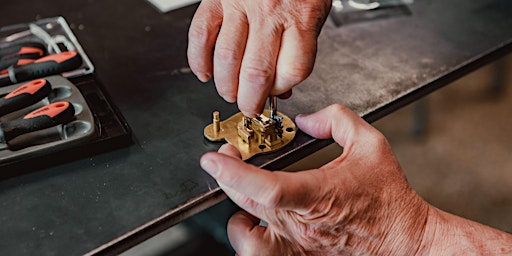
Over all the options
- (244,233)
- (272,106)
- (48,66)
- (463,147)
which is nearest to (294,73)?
(272,106)

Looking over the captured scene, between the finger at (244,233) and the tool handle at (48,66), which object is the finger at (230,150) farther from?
the tool handle at (48,66)

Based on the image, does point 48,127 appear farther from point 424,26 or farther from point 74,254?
point 424,26

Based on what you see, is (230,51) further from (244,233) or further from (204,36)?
(244,233)

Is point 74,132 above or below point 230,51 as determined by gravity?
below

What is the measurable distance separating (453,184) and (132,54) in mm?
1211

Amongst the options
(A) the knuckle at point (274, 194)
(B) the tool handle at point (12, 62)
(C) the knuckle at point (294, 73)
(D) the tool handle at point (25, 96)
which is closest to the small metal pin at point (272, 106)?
(C) the knuckle at point (294, 73)

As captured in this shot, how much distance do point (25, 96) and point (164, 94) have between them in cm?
23

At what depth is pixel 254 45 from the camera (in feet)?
2.29

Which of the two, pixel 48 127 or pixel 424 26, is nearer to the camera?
pixel 48 127

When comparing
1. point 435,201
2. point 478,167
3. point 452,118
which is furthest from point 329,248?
point 452,118

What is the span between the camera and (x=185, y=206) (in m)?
0.72

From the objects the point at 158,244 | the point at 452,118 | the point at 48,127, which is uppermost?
the point at 48,127

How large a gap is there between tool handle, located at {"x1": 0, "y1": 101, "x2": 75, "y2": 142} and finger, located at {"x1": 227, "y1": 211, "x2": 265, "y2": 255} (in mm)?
287

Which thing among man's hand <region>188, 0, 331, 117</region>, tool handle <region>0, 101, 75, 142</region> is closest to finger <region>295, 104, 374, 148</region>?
man's hand <region>188, 0, 331, 117</region>
